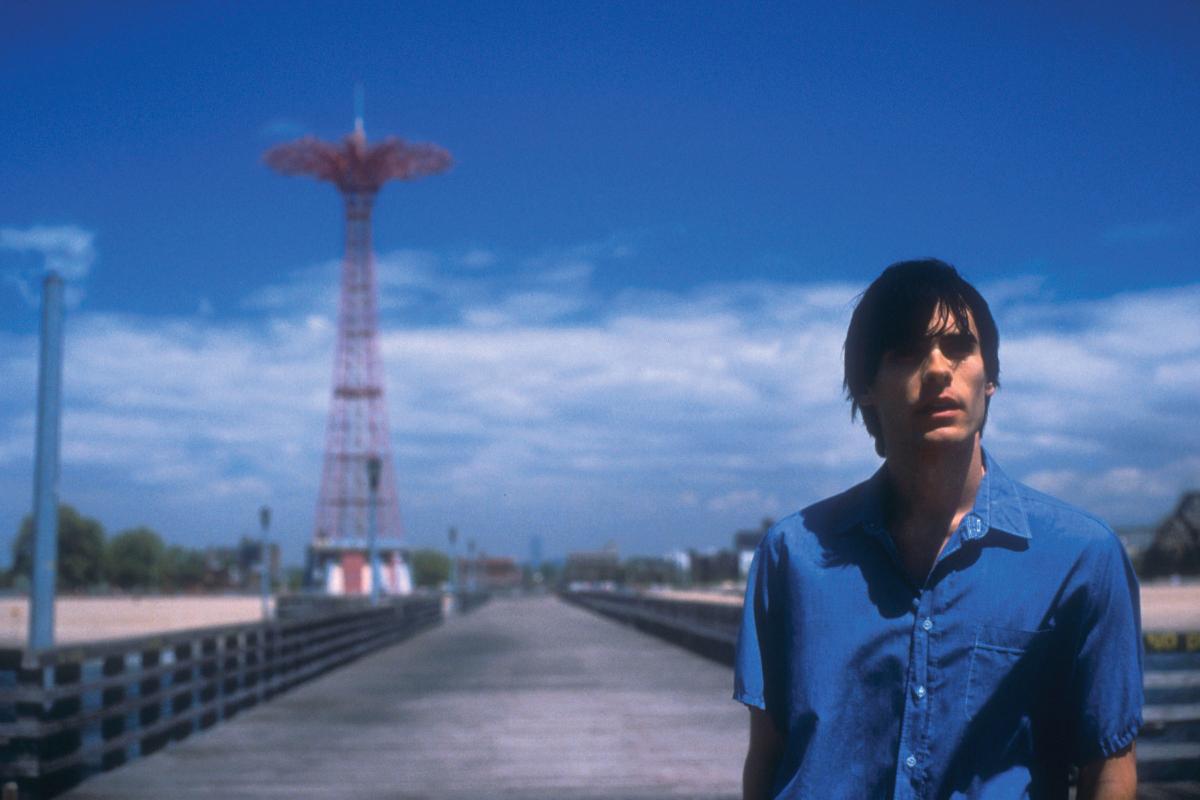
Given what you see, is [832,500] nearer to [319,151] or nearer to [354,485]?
[319,151]

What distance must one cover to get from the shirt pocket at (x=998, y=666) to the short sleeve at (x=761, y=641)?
328 millimetres

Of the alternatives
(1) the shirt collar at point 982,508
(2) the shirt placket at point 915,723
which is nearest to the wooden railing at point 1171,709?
(1) the shirt collar at point 982,508

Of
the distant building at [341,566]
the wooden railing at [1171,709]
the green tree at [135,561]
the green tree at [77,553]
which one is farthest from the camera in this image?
the green tree at [135,561]

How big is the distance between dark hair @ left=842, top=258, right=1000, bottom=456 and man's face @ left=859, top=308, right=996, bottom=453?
13mm

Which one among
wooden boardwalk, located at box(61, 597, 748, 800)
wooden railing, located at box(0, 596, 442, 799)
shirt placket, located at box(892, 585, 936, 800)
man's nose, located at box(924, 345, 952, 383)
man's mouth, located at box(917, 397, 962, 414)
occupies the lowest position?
wooden boardwalk, located at box(61, 597, 748, 800)

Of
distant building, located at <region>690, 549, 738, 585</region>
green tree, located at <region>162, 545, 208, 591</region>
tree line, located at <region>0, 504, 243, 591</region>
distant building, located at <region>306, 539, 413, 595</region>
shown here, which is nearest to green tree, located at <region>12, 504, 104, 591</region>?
tree line, located at <region>0, 504, 243, 591</region>

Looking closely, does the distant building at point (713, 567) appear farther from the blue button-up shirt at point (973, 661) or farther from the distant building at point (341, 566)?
the blue button-up shirt at point (973, 661)

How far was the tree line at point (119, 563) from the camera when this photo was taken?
137500mm

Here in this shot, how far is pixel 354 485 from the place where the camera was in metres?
75.3

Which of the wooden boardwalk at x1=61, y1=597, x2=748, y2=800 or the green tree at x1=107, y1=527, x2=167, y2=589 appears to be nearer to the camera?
the wooden boardwalk at x1=61, y1=597, x2=748, y2=800

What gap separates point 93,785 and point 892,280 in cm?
780

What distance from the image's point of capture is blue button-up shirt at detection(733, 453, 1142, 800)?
193 centimetres

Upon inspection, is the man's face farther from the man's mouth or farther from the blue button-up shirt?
the blue button-up shirt

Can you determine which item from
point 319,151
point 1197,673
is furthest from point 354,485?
point 1197,673
